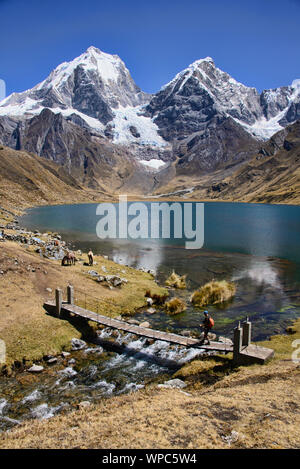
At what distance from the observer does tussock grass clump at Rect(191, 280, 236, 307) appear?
127ft

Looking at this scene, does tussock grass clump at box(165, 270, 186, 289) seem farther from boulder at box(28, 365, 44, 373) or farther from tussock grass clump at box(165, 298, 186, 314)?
boulder at box(28, 365, 44, 373)

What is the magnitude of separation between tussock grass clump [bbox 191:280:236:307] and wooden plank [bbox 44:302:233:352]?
41.8 feet

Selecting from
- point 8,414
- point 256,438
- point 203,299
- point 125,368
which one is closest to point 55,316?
point 125,368

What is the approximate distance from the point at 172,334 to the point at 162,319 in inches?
290

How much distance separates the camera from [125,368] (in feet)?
76.8

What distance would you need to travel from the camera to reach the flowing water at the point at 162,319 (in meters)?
19.9

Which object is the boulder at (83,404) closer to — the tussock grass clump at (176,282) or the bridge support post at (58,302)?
the bridge support post at (58,302)

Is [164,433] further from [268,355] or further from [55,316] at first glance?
[55,316]

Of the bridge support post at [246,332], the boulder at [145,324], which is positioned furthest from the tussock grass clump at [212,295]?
the bridge support post at [246,332]

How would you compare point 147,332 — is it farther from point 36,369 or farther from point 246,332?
point 36,369

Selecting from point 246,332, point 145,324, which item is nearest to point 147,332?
point 145,324

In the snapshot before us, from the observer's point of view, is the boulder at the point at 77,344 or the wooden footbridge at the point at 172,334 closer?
the wooden footbridge at the point at 172,334

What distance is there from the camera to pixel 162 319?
109 feet

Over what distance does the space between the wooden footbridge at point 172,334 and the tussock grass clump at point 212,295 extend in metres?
13.0
